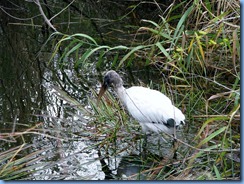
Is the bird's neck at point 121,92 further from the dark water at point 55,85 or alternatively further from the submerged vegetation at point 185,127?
the dark water at point 55,85

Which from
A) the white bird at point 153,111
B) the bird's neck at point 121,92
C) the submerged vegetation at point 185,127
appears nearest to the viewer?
the submerged vegetation at point 185,127

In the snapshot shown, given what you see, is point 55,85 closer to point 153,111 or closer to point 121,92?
point 121,92

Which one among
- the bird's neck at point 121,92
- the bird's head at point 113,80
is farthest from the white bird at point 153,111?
the bird's head at point 113,80

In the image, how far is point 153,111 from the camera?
4664mm

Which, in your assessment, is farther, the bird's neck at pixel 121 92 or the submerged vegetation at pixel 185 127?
the bird's neck at pixel 121 92

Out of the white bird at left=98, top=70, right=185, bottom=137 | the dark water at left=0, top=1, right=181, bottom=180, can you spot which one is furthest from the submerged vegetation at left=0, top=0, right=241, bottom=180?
the white bird at left=98, top=70, right=185, bottom=137

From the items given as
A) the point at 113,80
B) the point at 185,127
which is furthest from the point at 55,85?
the point at 185,127

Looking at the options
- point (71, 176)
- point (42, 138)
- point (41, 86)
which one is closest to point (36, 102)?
point (41, 86)

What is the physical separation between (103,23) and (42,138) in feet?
13.5

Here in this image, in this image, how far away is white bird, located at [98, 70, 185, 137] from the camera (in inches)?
178

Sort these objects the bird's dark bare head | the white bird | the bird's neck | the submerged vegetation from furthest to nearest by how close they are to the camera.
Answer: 1. the bird's dark bare head
2. the bird's neck
3. the white bird
4. the submerged vegetation

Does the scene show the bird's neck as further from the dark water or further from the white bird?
the dark water

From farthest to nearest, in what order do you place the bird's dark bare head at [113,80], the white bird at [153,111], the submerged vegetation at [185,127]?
1. the bird's dark bare head at [113,80]
2. the white bird at [153,111]
3. the submerged vegetation at [185,127]

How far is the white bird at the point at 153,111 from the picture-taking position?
14.9 ft
